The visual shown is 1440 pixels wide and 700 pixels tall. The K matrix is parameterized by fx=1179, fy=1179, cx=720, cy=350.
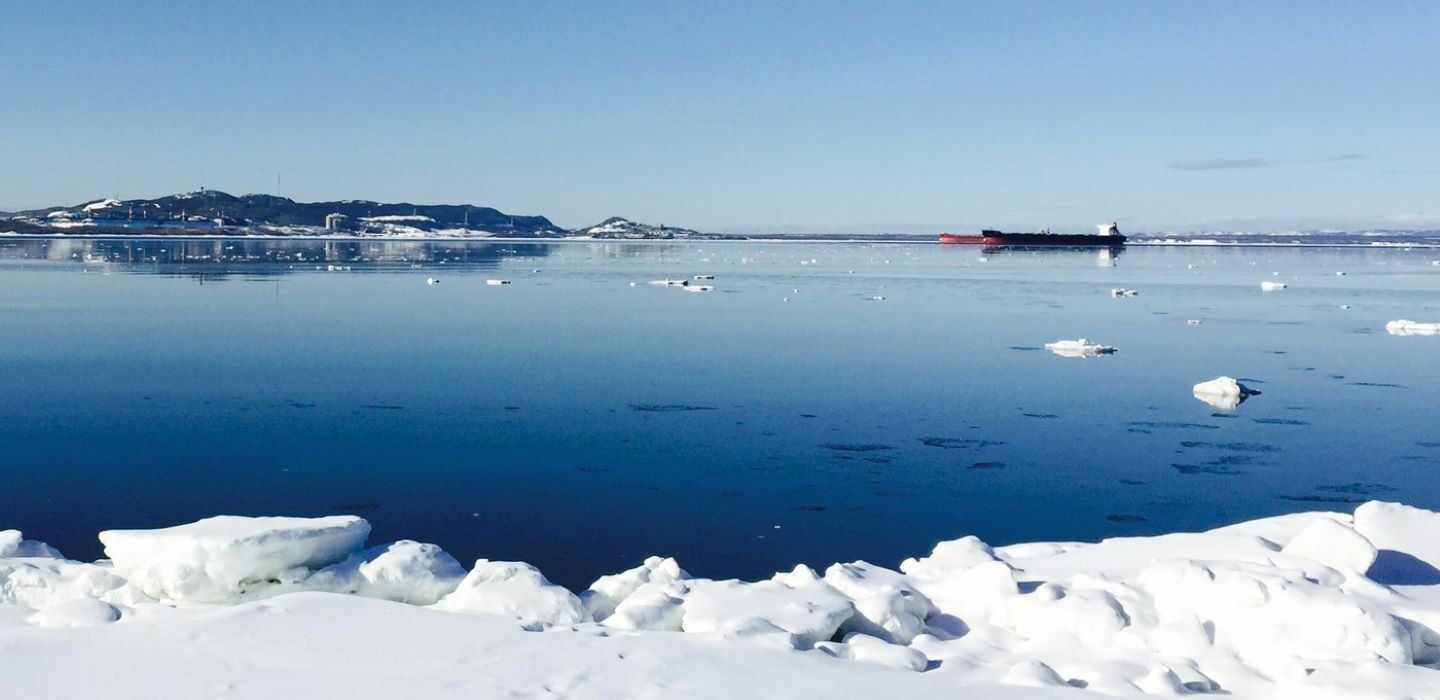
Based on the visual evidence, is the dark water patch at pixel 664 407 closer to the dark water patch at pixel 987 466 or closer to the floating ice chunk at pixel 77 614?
the dark water patch at pixel 987 466

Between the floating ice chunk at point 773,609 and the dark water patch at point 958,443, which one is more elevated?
the dark water patch at point 958,443

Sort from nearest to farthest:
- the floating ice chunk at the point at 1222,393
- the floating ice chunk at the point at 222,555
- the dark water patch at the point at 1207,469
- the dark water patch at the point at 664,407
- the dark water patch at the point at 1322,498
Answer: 1. the floating ice chunk at the point at 222,555
2. the dark water patch at the point at 1322,498
3. the dark water patch at the point at 1207,469
4. the dark water patch at the point at 664,407
5. the floating ice chunk at the point at 1222,393

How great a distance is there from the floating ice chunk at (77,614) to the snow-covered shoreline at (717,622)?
0.05 feet

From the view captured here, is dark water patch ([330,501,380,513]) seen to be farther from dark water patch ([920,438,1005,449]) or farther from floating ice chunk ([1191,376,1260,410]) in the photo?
floating ice chunk ([1191,376,1260,410])

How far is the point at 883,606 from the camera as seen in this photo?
509 cm

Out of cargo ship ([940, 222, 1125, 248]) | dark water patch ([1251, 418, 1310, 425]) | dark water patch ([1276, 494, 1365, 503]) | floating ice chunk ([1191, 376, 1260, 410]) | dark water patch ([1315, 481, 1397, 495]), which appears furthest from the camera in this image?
cargo ship ([940, 222, 1125, 248])

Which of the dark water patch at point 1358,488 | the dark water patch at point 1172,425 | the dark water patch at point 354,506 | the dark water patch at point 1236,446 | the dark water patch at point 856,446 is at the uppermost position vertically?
the dark water patch at point 1172,425

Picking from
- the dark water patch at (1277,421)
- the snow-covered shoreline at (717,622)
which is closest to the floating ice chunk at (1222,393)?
the dark water patch at (1277,421)

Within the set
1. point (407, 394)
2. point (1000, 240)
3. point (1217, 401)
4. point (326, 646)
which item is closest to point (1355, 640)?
point (326, 646)

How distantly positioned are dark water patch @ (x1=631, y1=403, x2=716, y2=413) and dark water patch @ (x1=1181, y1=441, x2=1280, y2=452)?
4.15 meters

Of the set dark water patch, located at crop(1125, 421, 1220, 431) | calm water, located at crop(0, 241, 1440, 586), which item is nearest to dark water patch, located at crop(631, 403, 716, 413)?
calm water, located at crop(0, 241, 1440, 586)

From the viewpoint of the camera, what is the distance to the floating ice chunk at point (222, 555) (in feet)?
17.3

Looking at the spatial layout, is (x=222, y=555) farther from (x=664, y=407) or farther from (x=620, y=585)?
(x=664, y=407)

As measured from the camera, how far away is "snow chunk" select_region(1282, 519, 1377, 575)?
539cm
